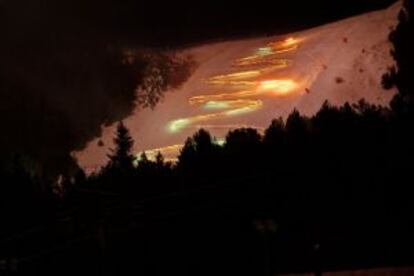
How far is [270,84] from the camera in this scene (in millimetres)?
42844

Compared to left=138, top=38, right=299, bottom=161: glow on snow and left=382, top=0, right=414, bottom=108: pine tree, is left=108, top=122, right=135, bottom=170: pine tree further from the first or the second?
left=382, top=0, right=414, bottom=108: pine tree

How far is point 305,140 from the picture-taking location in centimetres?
3259

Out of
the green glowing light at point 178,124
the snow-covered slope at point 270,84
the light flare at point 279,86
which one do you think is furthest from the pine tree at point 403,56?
the green glowing light at point 178,124

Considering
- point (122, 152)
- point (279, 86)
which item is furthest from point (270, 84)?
point (122, 152)

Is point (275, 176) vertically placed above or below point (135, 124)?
below

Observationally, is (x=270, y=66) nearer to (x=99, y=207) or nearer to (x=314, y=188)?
(x=314, y=188)

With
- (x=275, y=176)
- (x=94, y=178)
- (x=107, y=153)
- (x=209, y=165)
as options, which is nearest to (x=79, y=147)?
(x=107, y=153)

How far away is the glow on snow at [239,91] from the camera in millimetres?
41125

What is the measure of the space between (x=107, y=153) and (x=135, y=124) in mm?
3173

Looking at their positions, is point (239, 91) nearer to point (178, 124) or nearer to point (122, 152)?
point (178, 124)

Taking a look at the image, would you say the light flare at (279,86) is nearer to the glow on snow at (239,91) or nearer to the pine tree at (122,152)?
the glow on snow at (239,91)

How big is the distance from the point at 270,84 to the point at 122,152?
8.60 m

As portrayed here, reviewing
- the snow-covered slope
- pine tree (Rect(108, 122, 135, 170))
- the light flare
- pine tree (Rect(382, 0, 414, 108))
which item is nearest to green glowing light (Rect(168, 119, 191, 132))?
the snow-covered slope

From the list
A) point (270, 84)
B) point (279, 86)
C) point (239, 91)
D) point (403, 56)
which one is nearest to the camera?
point (403, 56)
